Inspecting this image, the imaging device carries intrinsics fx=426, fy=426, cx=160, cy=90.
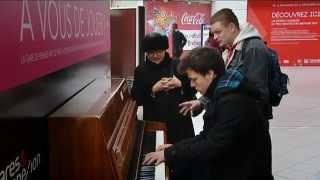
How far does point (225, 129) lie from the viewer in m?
1.95

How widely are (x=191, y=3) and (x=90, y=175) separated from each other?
55.7 feet

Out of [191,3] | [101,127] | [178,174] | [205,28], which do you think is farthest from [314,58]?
[101,127]

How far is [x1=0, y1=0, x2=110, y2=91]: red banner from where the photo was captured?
115cm

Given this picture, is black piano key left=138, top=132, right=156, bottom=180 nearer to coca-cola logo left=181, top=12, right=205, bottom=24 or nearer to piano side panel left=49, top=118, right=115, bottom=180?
piano side panel left=49, top=118, right=115, bottom=180

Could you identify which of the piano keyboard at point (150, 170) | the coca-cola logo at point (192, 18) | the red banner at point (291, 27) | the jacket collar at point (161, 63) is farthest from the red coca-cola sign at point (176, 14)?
the piano keyboard at point (150, 170)

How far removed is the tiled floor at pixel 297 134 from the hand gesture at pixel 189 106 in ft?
5.69

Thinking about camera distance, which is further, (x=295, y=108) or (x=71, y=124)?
(x=295, y=108)

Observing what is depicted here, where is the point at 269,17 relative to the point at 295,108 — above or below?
above

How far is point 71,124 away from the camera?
1.64 meters

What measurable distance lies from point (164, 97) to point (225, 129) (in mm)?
1221

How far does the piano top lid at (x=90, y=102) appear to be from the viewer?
169cm

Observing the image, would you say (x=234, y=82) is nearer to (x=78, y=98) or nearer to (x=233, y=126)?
(x=233, y=126)

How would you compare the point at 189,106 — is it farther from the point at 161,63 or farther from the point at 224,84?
the point at 224,84

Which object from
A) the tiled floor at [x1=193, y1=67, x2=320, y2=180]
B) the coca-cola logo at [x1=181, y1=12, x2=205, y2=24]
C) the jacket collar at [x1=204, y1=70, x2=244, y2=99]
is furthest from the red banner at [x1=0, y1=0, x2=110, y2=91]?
the coca-cola logo at [x1=181, y1=12, x2=205, y2=24]
